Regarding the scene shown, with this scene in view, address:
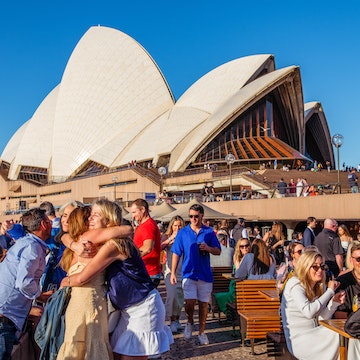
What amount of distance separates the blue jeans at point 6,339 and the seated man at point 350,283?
7.25 ft

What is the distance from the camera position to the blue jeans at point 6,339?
288 cm

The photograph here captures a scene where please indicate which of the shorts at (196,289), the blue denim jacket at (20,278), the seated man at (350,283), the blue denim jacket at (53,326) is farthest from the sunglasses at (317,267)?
the shorts at (196,289)

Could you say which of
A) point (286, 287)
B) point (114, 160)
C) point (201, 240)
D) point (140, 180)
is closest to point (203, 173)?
point (140, 180)

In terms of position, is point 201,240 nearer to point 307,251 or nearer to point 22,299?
point 307,251

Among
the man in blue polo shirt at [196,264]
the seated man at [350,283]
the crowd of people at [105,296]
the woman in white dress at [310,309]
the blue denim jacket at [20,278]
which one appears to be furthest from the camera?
the man in blue polo shirt at [196,264]

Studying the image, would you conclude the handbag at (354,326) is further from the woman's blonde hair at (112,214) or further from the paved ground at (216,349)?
the paved ground at (216,349)

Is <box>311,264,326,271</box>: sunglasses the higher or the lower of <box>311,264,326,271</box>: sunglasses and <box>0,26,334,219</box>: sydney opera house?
the lower

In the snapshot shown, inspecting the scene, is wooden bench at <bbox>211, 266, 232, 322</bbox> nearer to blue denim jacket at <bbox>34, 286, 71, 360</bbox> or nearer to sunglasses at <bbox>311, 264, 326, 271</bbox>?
sunglasses at <bbox>311, 264, 326, 271</bbox>

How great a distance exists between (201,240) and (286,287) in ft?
5.84

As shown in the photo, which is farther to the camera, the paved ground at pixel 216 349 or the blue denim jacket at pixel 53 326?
the paved ground at pixel 216 349

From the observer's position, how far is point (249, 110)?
32.2 m

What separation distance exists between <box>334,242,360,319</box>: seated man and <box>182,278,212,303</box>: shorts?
5.86 feet

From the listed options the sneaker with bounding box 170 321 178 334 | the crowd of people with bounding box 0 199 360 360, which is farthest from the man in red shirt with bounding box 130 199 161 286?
the sneaker with bounding box 170 321 178 334

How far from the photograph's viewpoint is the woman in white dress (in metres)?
3.30
